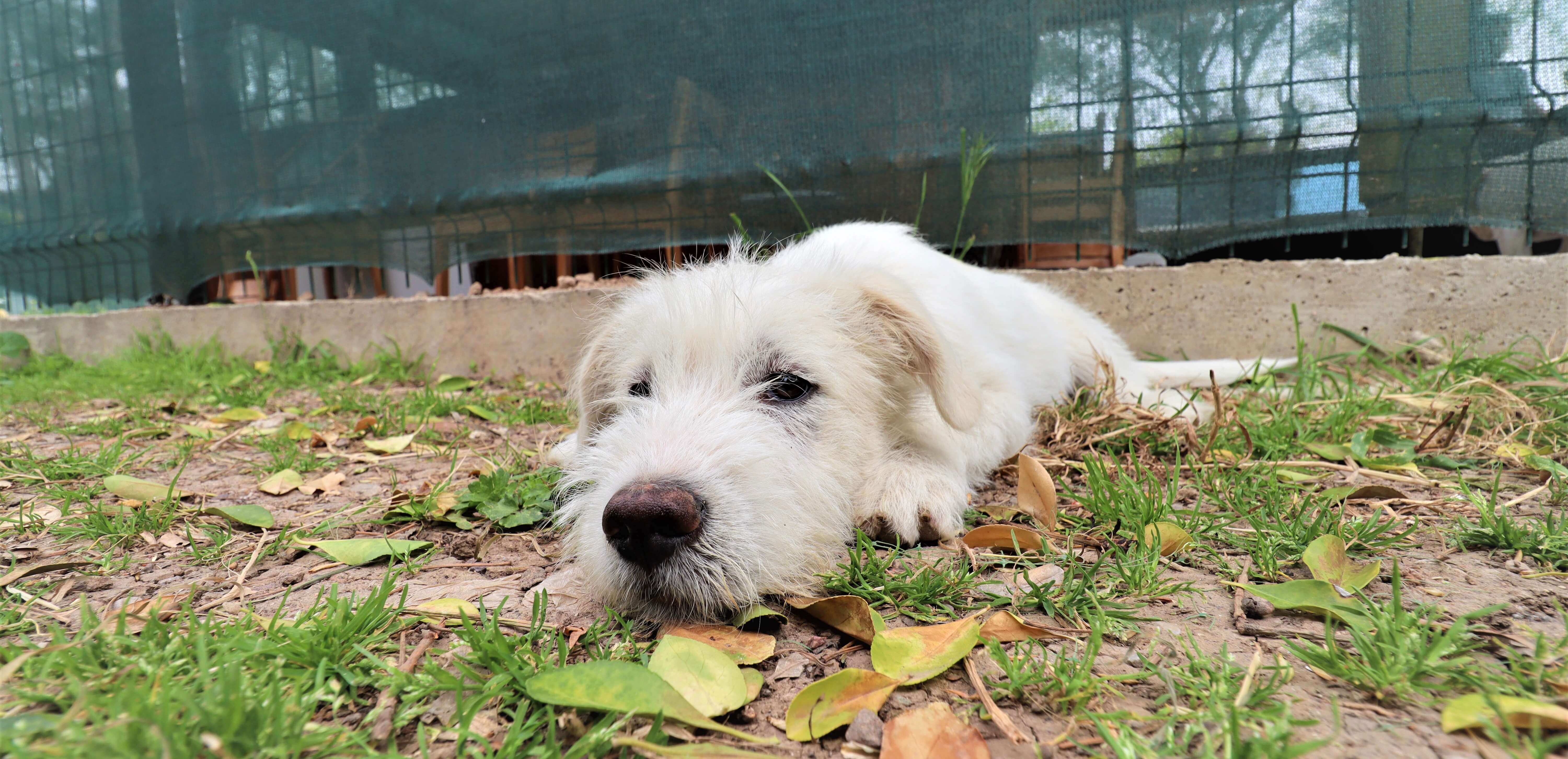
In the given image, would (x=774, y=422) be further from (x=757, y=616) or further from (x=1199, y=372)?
(x=1199, y=372)

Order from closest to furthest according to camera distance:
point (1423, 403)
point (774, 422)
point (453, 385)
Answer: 1. point (774, 422)
2. point (1423, 403)
3. point (453, 385)

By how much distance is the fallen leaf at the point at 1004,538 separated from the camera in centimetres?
191

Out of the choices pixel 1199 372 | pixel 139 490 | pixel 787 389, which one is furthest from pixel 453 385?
pixel 1199 372

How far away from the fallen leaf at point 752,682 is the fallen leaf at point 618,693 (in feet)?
0.29

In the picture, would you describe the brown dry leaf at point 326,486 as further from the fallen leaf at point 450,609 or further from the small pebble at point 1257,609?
the small pebble at point 1257,609

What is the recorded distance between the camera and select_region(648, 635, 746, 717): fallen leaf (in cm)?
121

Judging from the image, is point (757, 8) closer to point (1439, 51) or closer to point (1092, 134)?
point (1092, 134)

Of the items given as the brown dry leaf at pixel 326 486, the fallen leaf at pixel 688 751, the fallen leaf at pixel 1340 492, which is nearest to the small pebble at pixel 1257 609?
the fallen leaf at pixel 1340 492

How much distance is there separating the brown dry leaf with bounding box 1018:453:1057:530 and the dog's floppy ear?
224 millimetres

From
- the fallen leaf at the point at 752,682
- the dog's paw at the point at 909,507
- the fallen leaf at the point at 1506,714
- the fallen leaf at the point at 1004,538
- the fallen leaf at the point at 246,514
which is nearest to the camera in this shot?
the fallen leaf at the point at 1506,714

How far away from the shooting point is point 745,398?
211cm

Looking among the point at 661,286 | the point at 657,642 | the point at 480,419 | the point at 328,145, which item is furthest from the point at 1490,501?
the point at 328,145

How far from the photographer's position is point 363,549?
1.97 meters

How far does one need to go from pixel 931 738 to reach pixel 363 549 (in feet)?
5.34
